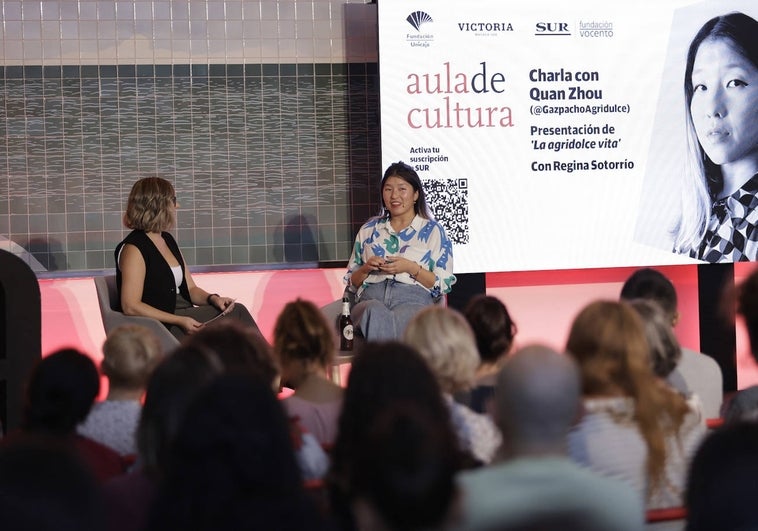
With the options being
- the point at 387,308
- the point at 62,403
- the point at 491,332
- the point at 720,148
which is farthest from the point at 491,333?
the point at 720,148

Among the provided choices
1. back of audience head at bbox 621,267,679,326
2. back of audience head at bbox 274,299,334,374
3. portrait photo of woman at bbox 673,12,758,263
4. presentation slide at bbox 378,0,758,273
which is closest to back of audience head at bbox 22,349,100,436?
back of audience head at bbox 274,299,334,374

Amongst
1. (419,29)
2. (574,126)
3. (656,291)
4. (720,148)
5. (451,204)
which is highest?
(419,29)

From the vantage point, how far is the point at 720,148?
6156mm

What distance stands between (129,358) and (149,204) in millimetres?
2004

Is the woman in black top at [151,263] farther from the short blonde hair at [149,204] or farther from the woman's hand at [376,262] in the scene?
the woman's hand at [376,262]

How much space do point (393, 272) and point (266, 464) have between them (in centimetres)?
365

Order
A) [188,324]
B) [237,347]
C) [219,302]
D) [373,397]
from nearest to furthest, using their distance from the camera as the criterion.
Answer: [373,397] → [237,347] → [188,324] → [219,302]

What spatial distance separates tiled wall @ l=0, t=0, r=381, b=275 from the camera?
5.91 m

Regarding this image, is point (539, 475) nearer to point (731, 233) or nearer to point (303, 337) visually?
point (303, 337)

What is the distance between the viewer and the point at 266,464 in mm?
1414

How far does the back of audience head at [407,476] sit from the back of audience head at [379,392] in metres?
0.43

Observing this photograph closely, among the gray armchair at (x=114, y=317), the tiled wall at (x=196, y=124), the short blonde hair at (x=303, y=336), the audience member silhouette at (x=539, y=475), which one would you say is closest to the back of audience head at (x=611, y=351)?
the audience member silhouette at (x=539, y=475)

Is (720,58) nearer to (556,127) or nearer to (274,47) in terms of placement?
(556,127)

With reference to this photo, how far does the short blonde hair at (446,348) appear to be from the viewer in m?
2.74
